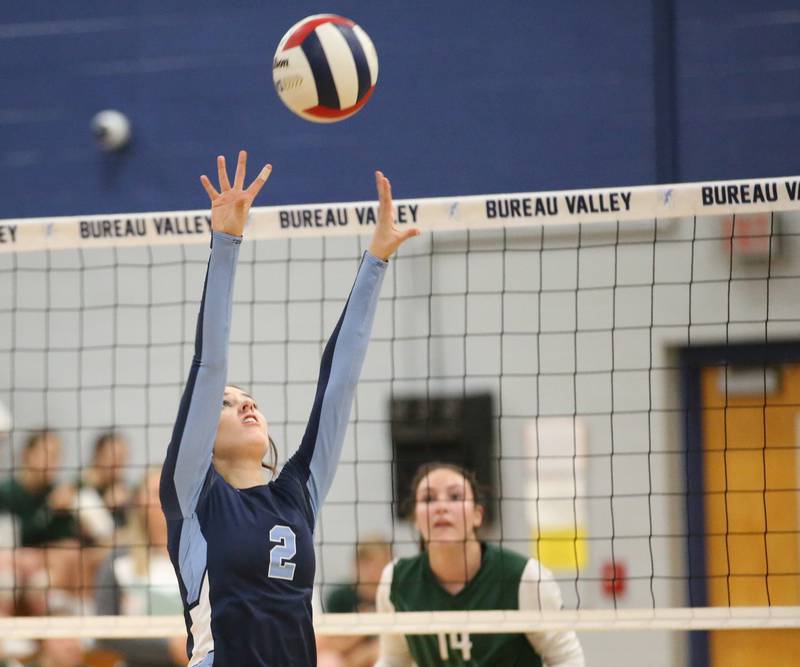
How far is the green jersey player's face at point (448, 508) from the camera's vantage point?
4.98 metres

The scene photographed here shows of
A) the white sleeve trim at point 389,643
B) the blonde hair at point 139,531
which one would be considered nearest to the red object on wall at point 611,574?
the white sleeve trim at point 389,643

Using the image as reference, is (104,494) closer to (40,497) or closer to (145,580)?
(40,497)

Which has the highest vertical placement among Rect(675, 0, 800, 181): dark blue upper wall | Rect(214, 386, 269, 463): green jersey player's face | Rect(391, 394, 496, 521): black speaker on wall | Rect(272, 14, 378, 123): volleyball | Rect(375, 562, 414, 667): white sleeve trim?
Rect(675, 0, 800, 181): dark blue upper wall

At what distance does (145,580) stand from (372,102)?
2938mm

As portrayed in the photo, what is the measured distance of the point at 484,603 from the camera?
198 inches

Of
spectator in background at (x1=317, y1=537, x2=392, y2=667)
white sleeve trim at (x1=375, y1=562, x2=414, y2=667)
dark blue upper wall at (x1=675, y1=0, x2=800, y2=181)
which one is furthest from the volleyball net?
white sleeve trim at (x1=375, y1=562, x2=414, y2=667)

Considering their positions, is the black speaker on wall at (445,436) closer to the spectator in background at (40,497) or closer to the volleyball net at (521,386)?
the volleyball net at (521,386)

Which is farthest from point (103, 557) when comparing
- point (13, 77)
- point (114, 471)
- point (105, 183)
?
point (13, 77)

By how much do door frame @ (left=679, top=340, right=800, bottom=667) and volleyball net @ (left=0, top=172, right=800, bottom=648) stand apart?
0.04 feet

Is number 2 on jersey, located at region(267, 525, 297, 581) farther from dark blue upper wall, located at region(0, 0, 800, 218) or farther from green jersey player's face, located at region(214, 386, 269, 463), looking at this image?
dark blue upper wall, located at region(0, 0, 800, 218)

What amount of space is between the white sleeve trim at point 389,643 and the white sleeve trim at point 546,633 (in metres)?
0.52

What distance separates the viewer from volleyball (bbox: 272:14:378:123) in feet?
14.4

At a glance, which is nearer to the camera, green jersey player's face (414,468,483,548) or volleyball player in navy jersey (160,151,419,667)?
volleyball player in navy jersey (160,151,419,667)

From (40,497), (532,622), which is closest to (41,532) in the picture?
(40,497)
